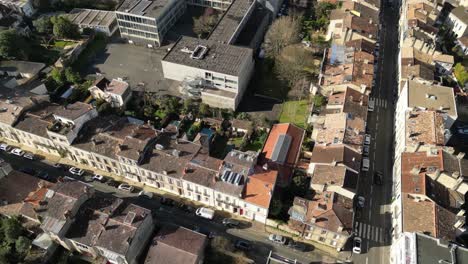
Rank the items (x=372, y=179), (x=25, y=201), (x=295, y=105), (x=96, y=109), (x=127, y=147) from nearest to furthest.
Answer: (x=25, y=201) < (x=127, y=147) < (x=372, y=179) < (x=96, y=109) < (x=295, y=105)

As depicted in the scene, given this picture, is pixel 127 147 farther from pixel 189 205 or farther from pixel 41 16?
pixel 41 16

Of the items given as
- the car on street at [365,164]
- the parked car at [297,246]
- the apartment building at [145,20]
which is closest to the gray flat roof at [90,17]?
the apartment building at [145,20]

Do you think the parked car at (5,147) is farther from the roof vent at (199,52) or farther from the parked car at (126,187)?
the roof vent at (199,52)

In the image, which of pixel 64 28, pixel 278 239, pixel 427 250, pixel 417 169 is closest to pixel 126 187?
pixel 278 239

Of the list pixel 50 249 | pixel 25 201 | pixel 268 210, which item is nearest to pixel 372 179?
pixel 268 210

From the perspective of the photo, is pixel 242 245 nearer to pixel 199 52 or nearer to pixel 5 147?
pixel 199 52

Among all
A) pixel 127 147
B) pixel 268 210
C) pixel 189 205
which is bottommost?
pixel 189 205
